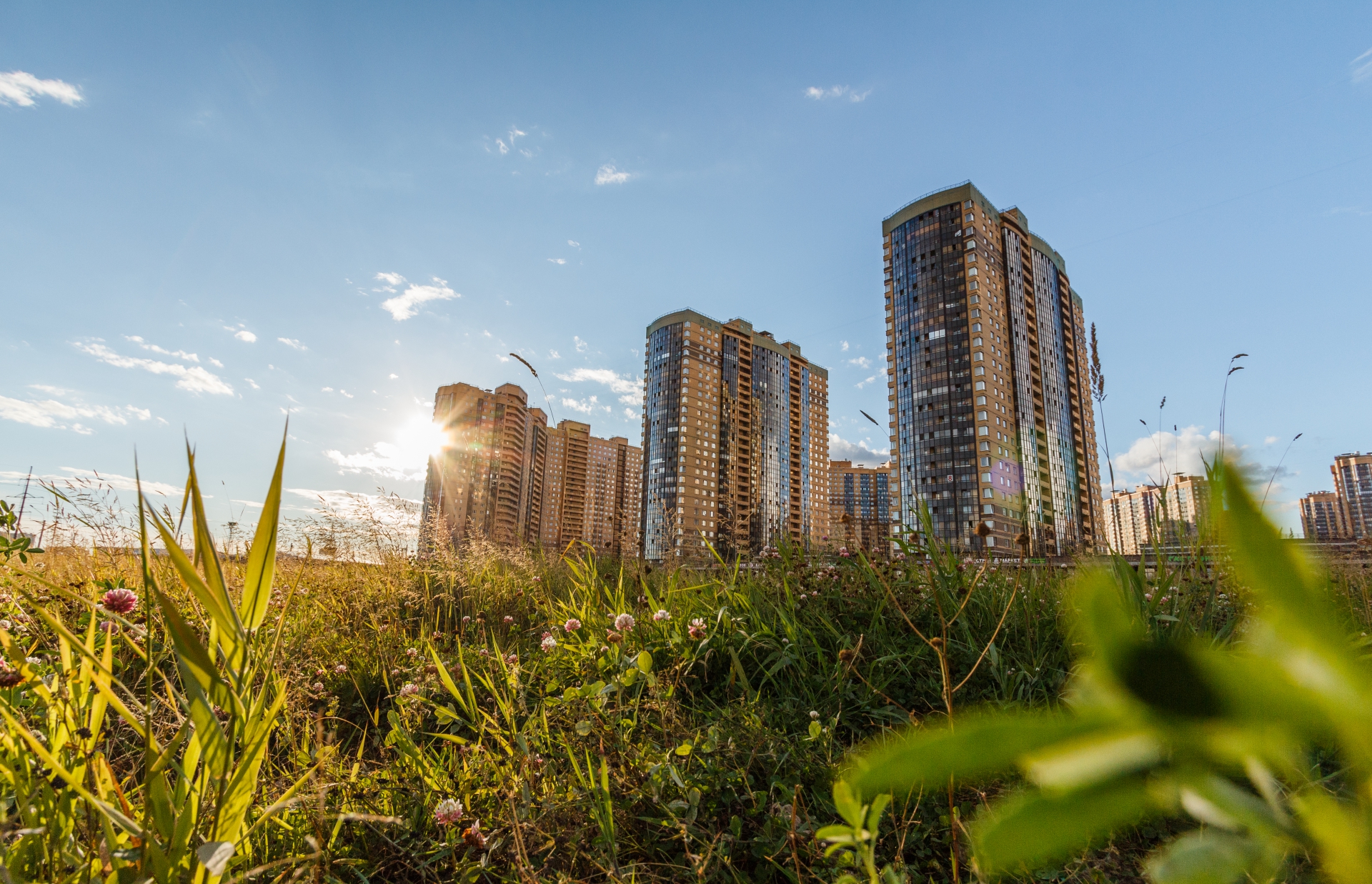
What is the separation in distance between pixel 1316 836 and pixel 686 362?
57.7 meters

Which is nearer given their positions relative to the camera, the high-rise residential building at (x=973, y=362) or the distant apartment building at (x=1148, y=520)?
the distant apartment building at (x=1148, y=520)

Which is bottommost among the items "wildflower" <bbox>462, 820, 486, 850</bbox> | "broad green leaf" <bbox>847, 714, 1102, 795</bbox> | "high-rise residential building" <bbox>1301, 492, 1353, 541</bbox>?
"wildflower" <bbox>462, 820, 486, 850</bbox>

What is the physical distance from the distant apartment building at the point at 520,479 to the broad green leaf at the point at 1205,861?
3682 millimetres

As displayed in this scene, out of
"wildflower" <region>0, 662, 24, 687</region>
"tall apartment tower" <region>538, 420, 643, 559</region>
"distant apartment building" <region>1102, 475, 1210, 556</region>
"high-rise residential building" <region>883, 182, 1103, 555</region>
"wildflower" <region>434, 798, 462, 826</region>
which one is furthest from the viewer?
"tall apartment tower" <region>538, 420, 643, 559</region>

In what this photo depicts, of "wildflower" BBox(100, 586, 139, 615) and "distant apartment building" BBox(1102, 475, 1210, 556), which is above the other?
"distant apartment building" BBox(1102, 475, 1210, 556)

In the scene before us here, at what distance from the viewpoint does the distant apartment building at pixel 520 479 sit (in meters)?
6.62

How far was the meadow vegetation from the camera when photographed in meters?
0.20

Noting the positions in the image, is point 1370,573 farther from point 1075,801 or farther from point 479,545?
point 479,545

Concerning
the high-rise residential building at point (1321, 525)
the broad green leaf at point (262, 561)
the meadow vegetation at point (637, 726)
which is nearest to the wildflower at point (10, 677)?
the meadow vegetation at point (637, 726)

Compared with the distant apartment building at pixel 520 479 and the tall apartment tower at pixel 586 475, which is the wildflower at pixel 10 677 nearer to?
the distant apartment building at pixel 520 479

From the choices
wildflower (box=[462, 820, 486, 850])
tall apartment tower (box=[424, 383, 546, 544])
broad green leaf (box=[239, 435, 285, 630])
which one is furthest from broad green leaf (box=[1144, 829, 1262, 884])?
tall apartment tower (box=[424, 383, 546, 544])

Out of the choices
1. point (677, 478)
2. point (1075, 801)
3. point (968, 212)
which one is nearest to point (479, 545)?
point (1075, 801)

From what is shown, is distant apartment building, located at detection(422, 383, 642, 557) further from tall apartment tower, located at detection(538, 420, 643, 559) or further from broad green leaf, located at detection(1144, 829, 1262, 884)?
broad green leaf, located at detection(1144, 829, 1262, 884)

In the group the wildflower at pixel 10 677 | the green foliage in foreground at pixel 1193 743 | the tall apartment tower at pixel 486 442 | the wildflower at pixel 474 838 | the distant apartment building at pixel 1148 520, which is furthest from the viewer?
the tall apartment tower at pixel 486 442
